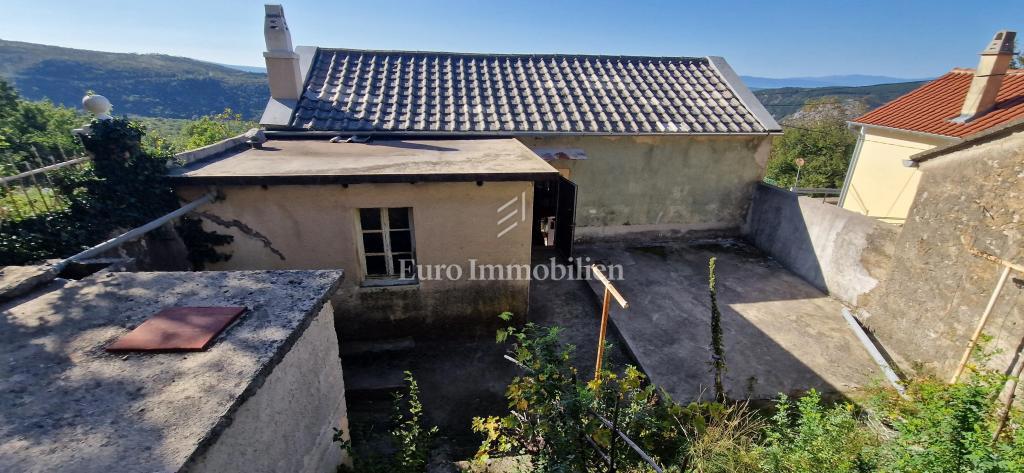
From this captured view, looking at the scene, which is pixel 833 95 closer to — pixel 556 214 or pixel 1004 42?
pixel 1004 42

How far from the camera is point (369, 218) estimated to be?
19.4 feet

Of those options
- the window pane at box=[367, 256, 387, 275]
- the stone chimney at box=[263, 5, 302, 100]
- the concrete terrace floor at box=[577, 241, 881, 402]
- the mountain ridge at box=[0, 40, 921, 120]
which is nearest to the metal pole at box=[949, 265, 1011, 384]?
the concrete terrace floor at box=[577, 241, 881, 402]

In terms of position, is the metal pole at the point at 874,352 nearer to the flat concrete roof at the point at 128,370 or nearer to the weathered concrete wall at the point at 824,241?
the weathered concrete wall at the point at 824,241

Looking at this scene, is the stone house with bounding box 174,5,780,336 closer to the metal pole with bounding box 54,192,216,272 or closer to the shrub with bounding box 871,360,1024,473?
the metal pole with bounding box 54,192,216,272

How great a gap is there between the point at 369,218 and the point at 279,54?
501cm

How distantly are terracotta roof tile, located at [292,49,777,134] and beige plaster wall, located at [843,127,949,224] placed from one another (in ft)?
19.9

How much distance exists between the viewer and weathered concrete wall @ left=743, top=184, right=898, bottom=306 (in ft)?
23.6

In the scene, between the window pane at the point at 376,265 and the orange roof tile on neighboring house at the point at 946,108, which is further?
the orange roof tile on neighboring house at the point at 946,108

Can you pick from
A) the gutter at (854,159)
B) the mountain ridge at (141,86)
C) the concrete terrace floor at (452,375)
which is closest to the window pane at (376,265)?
the concrete terrace floor at (452,375)

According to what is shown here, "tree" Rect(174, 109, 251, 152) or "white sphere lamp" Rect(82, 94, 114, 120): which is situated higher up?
"white sphere lamp" Rect(82, 94, 114, 120)

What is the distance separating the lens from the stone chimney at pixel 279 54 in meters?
8.23

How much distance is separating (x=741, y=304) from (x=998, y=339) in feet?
10.4

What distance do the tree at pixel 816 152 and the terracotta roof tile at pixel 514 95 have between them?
1774 cm

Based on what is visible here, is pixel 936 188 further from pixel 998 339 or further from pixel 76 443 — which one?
pixel 76 443
